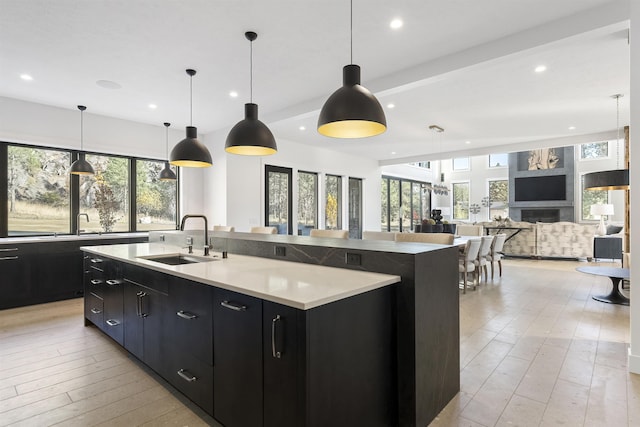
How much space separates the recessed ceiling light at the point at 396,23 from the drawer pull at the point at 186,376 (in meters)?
3.16

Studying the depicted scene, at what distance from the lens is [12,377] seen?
8.38 feet

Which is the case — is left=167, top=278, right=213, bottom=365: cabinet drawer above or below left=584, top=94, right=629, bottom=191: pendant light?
below

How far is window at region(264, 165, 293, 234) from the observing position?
289 inches

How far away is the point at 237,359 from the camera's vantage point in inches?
68.9

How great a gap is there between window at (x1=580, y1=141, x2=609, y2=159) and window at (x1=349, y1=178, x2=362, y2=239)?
8.46 m

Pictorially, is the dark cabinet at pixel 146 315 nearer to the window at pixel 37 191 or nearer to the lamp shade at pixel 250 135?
the lamp shade at pixel 250 135

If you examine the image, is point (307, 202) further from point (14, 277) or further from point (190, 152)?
point (14, 277)

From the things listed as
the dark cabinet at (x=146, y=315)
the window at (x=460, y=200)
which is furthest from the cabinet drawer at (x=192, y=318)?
the window at (x=460, y=200)

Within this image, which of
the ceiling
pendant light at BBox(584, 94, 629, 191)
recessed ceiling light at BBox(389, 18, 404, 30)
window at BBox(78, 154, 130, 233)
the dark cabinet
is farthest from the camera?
window at BBox(78, 154, 130, 233)

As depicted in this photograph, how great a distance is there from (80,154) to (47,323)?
2.99 metres

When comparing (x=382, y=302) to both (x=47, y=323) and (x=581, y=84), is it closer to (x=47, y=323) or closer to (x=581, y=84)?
(x=47, y=323)

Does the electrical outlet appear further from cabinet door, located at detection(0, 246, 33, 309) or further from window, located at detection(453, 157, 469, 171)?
window, located at detection(453, 157, 469, 171)

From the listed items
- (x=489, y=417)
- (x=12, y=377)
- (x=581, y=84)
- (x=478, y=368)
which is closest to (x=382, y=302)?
(x=489, y=417)

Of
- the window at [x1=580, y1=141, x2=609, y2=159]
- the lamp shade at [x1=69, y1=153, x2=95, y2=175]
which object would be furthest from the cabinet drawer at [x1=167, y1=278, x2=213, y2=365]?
the window at [x1=580, y1=141, x2=609, y2=159]
